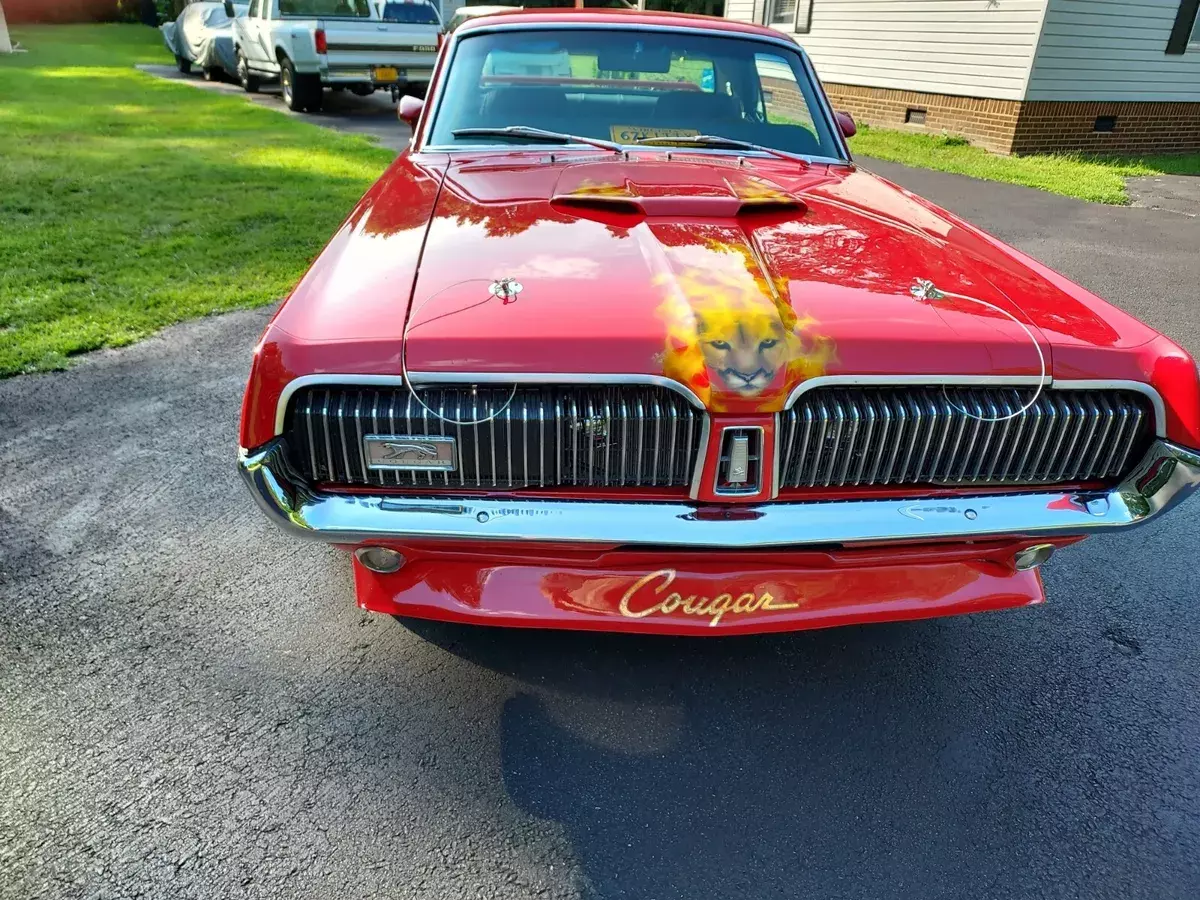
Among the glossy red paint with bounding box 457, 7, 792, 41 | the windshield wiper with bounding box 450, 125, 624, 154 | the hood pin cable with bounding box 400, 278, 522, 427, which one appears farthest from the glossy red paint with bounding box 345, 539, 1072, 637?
the glossy red paint with bounding box 457, 7, 792, 41

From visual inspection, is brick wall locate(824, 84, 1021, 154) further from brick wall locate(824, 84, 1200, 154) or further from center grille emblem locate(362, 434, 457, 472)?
center grille emblem locate(362, 434, 457, 472)

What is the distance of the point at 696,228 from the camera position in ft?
7.20

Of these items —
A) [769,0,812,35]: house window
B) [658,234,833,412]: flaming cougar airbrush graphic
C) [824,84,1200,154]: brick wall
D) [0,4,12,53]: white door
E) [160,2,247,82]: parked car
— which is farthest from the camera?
[0,4,12,53]: white door

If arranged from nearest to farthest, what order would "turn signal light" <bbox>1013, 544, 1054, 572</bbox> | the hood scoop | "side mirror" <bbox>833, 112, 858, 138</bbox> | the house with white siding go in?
"turn signal light" <bbox>1013, 544, 1054, 572</bbox> < the hood scoop < "side mirror" <bbox>833, 112, 858, 138</bbox> < the house with white siding

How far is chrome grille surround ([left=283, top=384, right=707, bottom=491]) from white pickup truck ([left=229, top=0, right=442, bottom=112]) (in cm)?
1118

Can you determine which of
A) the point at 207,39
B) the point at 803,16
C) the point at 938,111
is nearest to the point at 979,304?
the point at 938,111

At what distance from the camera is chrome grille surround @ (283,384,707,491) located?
5.79 ft

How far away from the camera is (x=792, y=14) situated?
572 inches

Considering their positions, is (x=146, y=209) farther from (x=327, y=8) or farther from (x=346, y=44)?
(x=327, y=8)

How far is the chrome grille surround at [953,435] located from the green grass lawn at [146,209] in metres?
3.94

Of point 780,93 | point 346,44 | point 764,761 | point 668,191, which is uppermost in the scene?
point 780,93

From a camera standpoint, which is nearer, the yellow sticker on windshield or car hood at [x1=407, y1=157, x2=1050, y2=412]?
car hood at [x1=407, y1=157, x2=1050, y2=412]

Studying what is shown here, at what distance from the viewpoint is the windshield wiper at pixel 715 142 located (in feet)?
9.93

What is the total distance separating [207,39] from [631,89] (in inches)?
607
